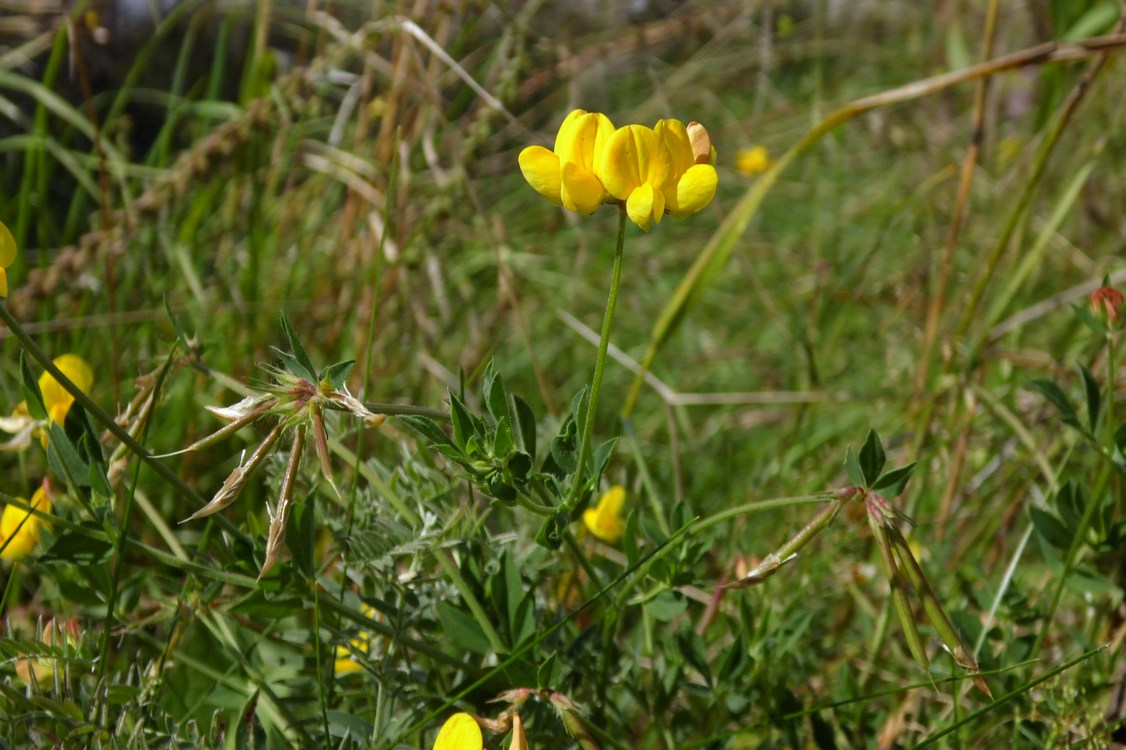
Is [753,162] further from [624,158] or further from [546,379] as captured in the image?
[624,158]

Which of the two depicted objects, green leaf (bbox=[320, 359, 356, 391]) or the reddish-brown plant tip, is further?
the reddish-brown plant tip

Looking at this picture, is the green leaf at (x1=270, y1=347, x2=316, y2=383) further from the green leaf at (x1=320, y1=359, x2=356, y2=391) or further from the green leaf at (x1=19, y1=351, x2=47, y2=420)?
the green leaf at (x1=19, y1=351, x2=47, y2=420)

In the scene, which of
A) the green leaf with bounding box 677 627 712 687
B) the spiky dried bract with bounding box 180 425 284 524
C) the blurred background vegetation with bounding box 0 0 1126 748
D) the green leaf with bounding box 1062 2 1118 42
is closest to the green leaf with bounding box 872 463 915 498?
the blurred background vegetation with bounding box 0 0 1126 748

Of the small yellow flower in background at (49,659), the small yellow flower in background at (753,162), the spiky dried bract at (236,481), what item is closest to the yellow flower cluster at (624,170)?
the spiky dried bract at (236,481)

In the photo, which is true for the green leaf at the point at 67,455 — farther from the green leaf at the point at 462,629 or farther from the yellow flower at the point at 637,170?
the yellow flower at the point at 637,170

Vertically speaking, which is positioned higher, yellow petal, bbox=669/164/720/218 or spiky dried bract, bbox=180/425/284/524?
yellow petal, bbox=669/164/720/218

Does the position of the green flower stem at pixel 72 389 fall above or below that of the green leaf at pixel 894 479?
above

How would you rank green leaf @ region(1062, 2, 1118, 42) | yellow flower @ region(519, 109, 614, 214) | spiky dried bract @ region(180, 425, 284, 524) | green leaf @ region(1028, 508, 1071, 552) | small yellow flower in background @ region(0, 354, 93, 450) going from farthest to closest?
→ 1. green leaf @ region(1062, 2, 1118, 42)
2. green leaf @ region(1028, 508, 1071, 552)
3. small yellow flower in background @ region(0, 354, 93, 450)
4. yellow flower @ region(519, 109, 614, 214)
5. spiky dried bract @ region(180, 425, 284, 524)
